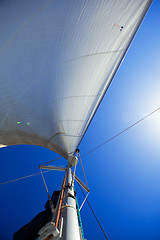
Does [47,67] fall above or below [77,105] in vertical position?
above

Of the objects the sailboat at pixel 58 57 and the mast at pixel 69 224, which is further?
the sailboat at pixel 58 57

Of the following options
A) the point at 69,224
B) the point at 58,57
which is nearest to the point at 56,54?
the point at 58,57

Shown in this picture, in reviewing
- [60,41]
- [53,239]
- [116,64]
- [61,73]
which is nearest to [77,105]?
[61,73]

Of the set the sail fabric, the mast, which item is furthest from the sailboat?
the mast

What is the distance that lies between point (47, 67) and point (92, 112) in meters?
1.73

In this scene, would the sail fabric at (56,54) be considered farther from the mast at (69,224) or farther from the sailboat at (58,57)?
the mast at (69,224)

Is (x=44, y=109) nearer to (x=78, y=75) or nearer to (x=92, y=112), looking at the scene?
(x=78, y=75)

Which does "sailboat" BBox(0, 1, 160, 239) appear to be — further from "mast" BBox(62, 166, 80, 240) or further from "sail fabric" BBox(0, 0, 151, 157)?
"mast" BBox(62, 166, 80, 240)

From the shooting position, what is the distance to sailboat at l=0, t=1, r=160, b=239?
1.19m

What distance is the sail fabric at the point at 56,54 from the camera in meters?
1.15

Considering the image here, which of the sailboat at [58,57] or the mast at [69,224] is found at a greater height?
the sailboat at [58,57]

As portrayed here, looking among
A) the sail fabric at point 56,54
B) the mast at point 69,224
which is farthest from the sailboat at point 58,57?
the mast at point 69,224

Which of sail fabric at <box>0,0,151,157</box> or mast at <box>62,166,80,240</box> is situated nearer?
mast at <box>62,166,80,240</box>

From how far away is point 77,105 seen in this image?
8.64 feet
